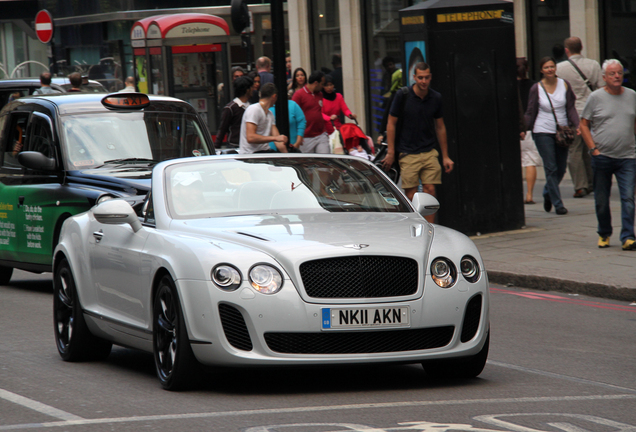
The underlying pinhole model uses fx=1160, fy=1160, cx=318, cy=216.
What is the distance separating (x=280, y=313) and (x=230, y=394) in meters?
0.62

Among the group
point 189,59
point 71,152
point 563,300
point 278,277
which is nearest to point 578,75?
point 563,300

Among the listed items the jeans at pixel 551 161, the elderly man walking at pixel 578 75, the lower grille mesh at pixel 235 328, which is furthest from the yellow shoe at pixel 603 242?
the lower grille mesh at pixel 235 328

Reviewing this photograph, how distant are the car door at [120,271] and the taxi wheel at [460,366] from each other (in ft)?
5.52

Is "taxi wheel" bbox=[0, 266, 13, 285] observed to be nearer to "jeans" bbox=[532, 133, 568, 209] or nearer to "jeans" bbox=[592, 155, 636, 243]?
"jeans" bbox=[592, 155, 636, 243]

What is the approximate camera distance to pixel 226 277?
19.9 ft

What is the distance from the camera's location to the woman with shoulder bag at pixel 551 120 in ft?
50.3

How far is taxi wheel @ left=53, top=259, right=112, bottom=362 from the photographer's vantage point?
7.65 meters

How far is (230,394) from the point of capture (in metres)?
6.31

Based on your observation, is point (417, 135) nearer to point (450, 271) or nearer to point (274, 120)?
point (274, 120)

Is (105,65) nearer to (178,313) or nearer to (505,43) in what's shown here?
(505,43)

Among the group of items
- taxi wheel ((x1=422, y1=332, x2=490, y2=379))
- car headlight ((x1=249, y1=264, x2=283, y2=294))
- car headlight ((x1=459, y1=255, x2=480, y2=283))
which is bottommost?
taxi wheel ((x1=422, y1=332, x2=490, y2=379))

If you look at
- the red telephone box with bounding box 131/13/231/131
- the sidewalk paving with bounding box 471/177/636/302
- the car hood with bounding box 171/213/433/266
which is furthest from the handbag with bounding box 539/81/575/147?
the red telephone box with bounding box 131/13/231/131

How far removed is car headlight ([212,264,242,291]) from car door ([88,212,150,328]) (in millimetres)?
715

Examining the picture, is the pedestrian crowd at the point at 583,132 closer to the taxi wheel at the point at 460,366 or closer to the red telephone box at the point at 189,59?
the taxi wheel at the point at 460,366
